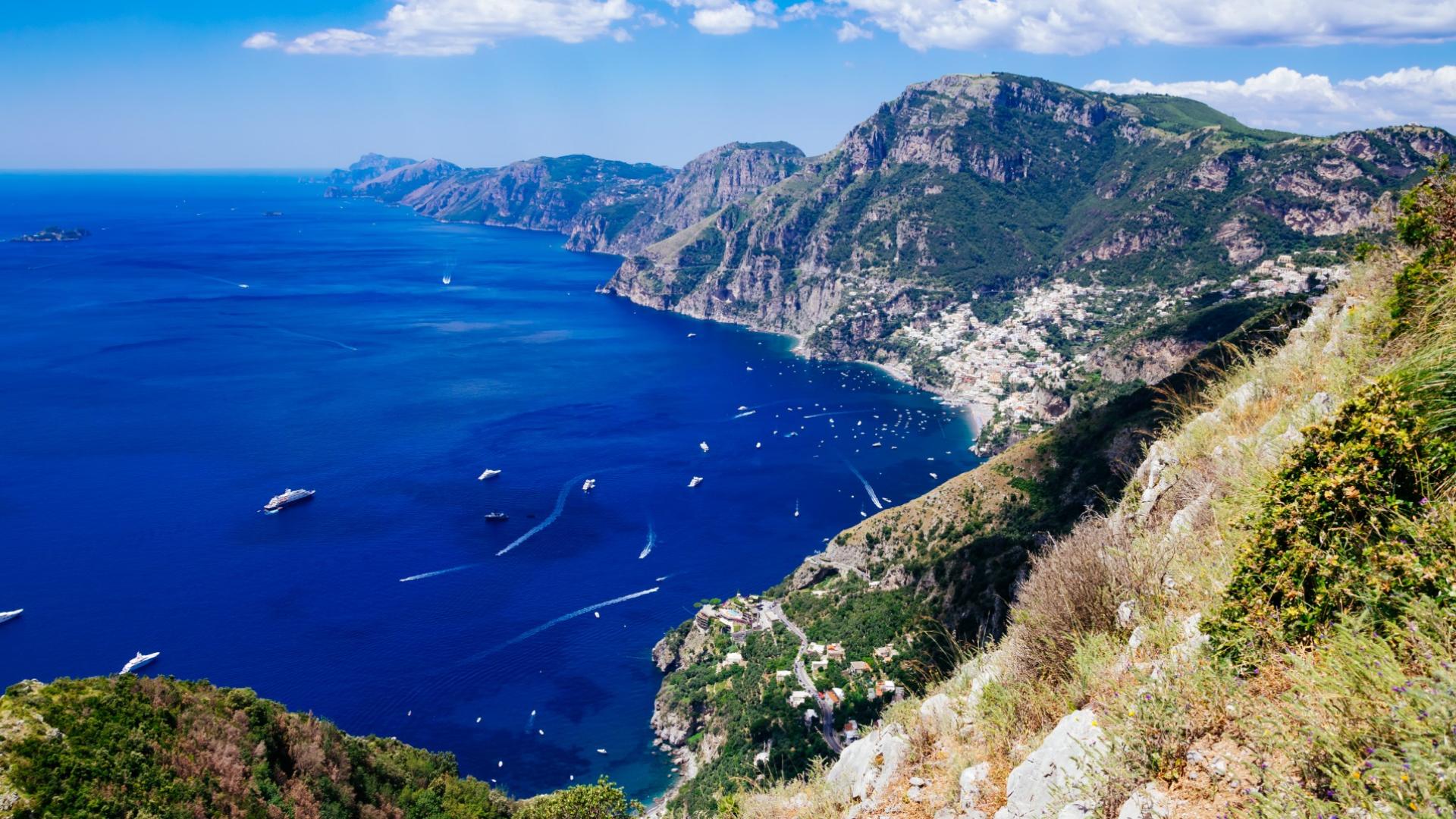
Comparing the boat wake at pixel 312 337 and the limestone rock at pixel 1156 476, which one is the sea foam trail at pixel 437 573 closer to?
the limestone rock at pixel 1156 476

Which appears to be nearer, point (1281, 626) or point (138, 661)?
point (1281, 626)

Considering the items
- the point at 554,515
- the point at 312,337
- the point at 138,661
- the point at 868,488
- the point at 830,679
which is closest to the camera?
the point at 830,679

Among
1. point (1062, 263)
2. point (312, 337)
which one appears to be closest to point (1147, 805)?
point (312, 337)

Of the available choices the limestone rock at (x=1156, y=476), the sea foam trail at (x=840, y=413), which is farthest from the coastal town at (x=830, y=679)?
the sea foam trail at (x=840, y=413)

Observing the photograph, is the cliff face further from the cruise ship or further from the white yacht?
the white yacht

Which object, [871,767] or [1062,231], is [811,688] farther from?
[1062,231]

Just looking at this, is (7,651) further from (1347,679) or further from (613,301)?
(613,301)
